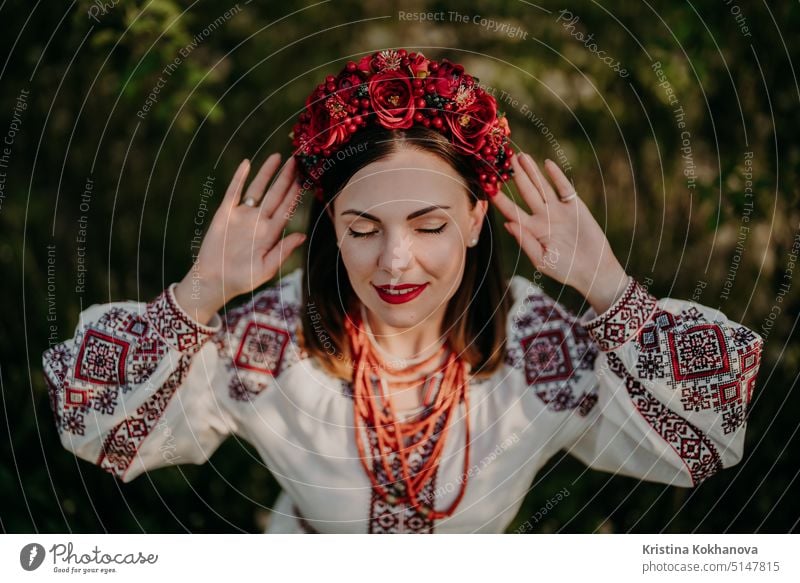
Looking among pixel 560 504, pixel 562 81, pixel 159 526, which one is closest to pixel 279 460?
pixel 159 526

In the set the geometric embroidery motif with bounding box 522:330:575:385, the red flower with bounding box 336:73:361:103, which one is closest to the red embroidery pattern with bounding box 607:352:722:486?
the geometric embroidery motif with bounding box 522:330:575:385

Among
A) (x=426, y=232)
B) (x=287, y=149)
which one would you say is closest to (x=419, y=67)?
(x=426, y=232)

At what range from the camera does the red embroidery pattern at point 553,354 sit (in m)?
1.56

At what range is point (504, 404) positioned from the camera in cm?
157

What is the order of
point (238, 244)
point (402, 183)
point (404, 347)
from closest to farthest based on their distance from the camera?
point (402, 183), point (238, 244), point (404, 347)

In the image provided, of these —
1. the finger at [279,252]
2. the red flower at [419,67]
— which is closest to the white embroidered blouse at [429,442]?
the finger at [279,252]

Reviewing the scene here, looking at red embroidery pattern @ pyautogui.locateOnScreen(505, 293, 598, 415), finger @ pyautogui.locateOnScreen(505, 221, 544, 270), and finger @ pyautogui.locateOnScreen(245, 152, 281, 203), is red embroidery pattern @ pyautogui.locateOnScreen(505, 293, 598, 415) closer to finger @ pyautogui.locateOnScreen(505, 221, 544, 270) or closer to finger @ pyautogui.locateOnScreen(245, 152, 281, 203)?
finger @ pyautogui.locateOnScreen(505, 221, 544, 270)

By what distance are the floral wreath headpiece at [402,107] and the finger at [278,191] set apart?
0.04 metres

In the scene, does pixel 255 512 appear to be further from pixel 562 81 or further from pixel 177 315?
pixel 562 81

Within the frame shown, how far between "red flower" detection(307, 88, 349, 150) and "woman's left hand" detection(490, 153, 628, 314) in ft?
1.03

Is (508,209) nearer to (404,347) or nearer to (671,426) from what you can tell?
(404,347)

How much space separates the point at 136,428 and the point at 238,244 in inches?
15.9

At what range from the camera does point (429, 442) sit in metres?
1.56

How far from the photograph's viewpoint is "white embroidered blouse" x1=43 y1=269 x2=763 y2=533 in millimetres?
1483
